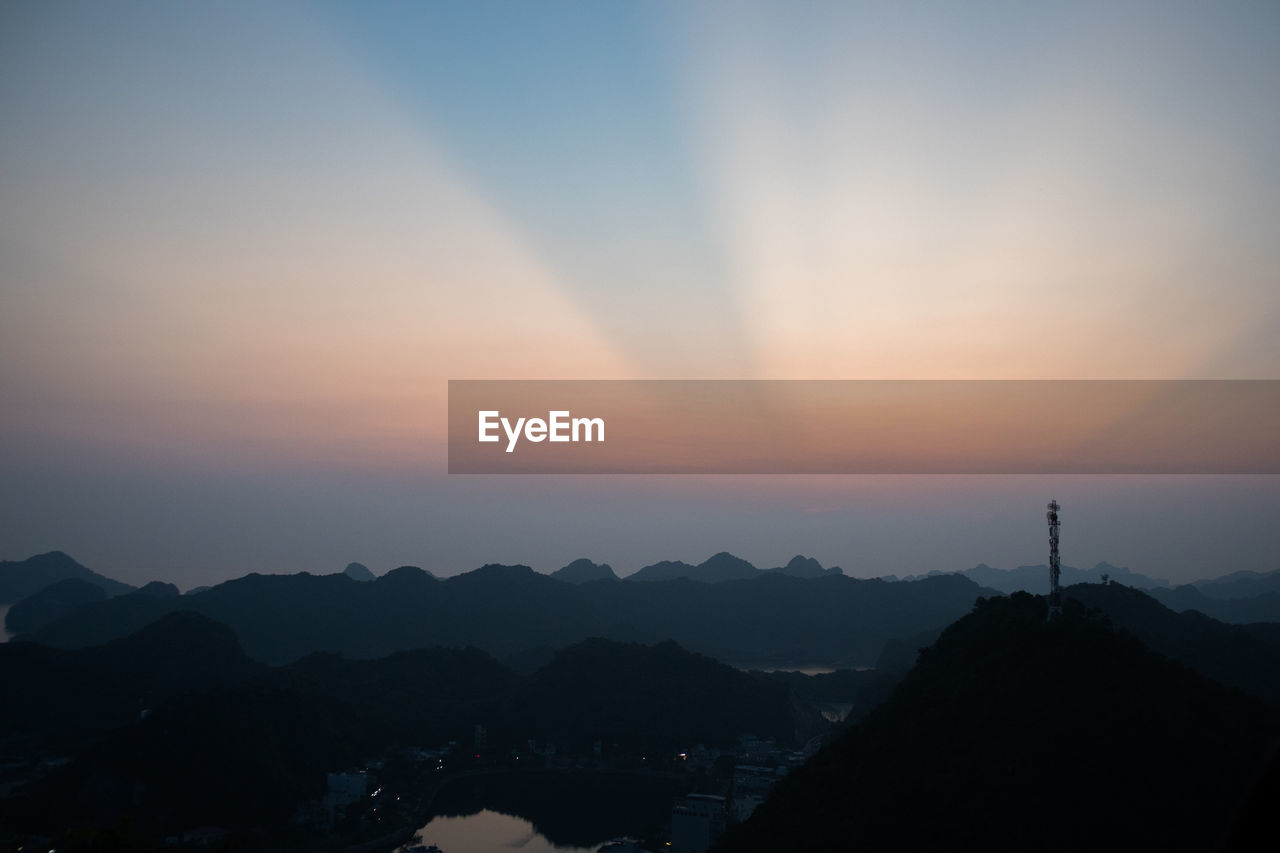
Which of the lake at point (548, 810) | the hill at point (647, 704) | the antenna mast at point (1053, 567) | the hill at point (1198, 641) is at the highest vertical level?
the antenna mast at point (1053, 567)

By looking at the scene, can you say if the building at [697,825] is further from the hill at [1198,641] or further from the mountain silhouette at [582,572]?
the mountain silhouette at [582,572]

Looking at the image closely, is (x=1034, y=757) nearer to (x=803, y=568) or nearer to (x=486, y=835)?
(x=486, y=835)

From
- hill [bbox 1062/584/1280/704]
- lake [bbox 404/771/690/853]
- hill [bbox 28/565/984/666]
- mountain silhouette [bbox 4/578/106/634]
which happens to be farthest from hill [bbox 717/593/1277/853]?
mountain silhouette [bbox 4/578/106/634]

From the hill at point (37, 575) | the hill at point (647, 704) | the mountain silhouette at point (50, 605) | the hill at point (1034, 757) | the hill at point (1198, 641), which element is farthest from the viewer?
the hill at point (37, 575)

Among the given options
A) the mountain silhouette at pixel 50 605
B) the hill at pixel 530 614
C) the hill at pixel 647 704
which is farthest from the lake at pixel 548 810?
the mountain silhouette at pixel 50 605

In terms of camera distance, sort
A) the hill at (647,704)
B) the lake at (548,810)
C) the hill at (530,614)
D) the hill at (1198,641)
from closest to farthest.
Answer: the lake at (548,810), the hill at (1198,641), the hill at (647,704), the hill at (530,614)

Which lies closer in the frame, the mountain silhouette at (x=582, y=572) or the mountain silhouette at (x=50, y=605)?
the mountain silhouette at (x=50, y=605)

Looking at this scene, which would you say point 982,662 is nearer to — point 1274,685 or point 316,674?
point 1274,685
